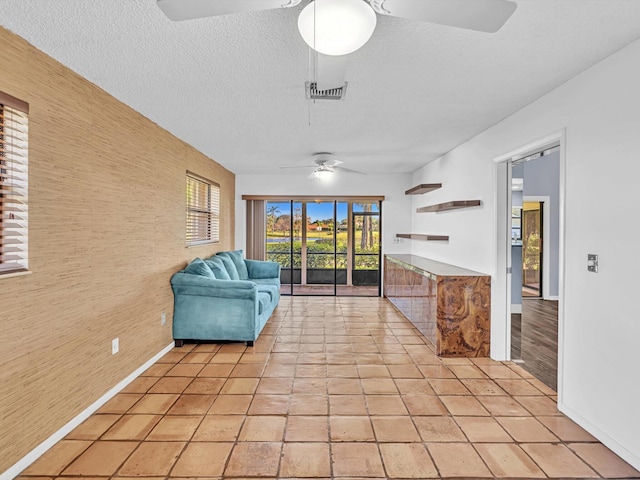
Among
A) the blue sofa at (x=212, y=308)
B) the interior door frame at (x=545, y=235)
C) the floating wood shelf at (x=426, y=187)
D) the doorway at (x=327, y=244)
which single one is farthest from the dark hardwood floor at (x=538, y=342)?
the blue sofa at (x=212, y=308)

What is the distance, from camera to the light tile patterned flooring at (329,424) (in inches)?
78.1

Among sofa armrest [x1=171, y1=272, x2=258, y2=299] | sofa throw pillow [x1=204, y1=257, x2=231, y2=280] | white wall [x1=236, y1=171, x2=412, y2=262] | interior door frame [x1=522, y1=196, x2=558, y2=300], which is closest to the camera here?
sofa armrest [x1=171, y1=272, x2=258, y2=299]

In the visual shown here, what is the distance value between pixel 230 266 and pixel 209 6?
423 centimetres

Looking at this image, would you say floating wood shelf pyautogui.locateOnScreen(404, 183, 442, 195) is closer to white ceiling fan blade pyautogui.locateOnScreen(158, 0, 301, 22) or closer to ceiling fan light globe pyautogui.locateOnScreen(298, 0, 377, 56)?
ceiling fan light globe pyautogui.locateOnScreen(298, 0, 377, 56)

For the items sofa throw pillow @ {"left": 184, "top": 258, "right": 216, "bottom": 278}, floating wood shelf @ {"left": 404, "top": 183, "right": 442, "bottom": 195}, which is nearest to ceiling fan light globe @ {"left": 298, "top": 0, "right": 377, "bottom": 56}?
sofa throw pillow @ {"left": 184, "top": 258, "right": 216, "bottom": 278}

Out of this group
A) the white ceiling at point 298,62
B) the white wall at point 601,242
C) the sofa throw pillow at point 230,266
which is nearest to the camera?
the white ceiling at point 298,62

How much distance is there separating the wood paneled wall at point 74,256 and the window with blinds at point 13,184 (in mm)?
44

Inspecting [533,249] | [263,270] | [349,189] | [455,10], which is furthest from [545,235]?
[455,10]

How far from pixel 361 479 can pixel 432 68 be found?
254 centimetres

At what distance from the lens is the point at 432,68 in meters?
2.33

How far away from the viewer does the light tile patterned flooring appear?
78.1 inches

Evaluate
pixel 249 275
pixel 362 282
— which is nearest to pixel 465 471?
pixel 249 275

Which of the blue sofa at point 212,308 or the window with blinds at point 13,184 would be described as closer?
the window with blinds at point 13,184

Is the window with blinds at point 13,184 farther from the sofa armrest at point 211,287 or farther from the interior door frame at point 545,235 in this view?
the interior door frame at point 545,235
